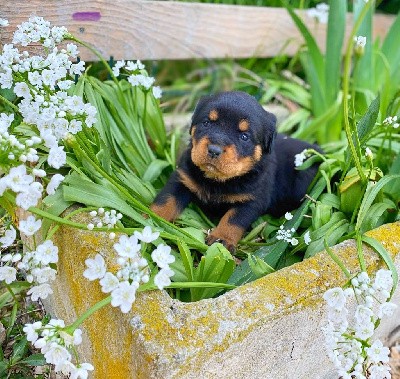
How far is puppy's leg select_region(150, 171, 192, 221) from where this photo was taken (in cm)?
246

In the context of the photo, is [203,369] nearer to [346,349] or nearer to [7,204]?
[346,349]

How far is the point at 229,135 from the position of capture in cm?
237

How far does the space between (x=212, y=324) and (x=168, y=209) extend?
83cm

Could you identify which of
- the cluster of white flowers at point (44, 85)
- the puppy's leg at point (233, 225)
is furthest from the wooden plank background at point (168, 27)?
the puppy's leg at point (233, 225)

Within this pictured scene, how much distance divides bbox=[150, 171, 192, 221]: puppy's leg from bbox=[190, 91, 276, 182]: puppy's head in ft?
0.57

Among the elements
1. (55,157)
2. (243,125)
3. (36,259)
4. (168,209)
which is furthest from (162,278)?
(243,125)

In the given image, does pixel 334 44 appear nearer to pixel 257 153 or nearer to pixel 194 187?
pixel 257 153

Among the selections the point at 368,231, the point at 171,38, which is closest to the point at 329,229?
the point at 368,231

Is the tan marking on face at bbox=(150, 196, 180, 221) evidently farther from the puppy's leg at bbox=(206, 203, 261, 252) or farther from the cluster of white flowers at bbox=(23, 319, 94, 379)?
the cluster of white flowers at bbox=(23, 319, 94, 379)

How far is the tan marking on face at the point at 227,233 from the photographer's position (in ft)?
7.90

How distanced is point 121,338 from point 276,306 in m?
0.54

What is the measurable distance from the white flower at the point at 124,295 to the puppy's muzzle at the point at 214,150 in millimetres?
907

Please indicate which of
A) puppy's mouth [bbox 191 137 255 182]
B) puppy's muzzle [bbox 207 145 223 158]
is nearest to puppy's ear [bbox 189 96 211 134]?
puppy's mouth [bbox 191 137 255 182]

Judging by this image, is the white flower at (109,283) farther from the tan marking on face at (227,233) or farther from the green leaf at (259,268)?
the tan marking on face at (227,233)
